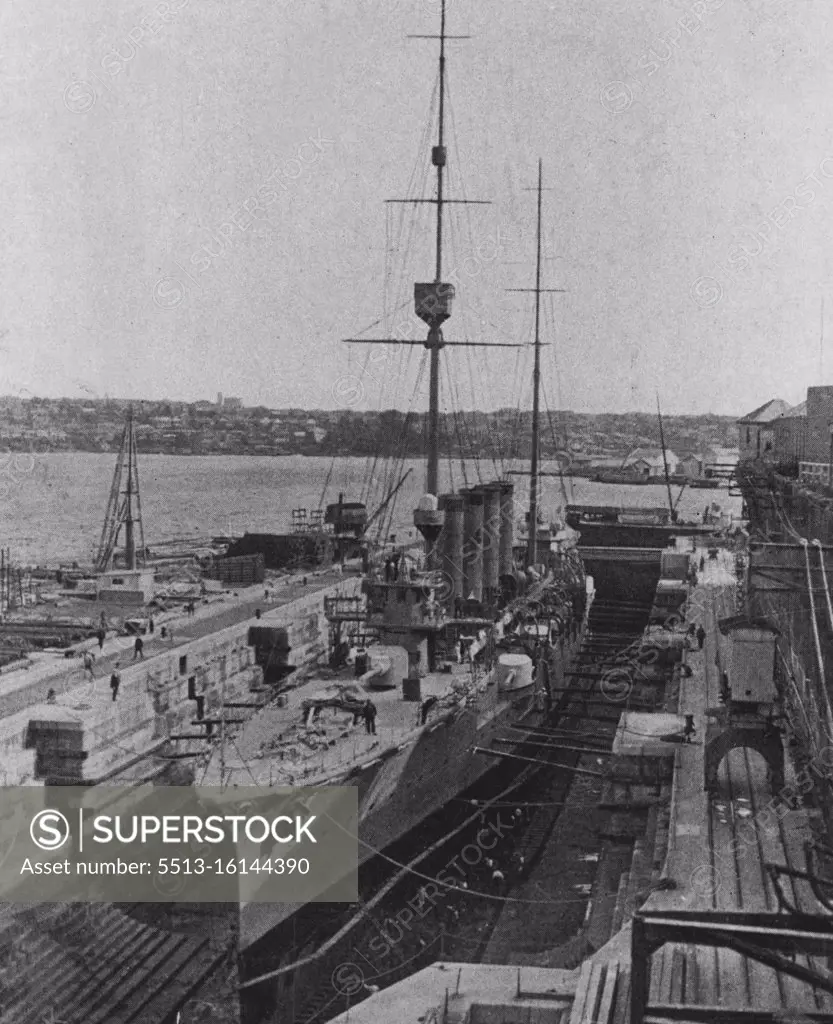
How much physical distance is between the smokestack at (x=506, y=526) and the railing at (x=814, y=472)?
8638mm

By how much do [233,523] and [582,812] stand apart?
224 ft

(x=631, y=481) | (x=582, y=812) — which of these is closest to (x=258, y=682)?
(x=582, y=812)

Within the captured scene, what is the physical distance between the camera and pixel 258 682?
2894 cm

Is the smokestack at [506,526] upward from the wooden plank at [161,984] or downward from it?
upward

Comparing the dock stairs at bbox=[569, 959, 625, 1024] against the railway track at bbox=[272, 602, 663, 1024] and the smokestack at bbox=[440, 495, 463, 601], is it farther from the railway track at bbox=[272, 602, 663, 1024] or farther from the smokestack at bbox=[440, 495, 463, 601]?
the smokestack at bbox=[440, 495, 463, 601]

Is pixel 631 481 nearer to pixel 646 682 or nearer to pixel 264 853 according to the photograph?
pixel 646 682

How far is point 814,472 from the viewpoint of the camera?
109 feet

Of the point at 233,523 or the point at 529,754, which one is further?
the point at 233,523

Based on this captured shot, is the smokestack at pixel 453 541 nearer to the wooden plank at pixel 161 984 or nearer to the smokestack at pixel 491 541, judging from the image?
the smokestack at pixel 491 541

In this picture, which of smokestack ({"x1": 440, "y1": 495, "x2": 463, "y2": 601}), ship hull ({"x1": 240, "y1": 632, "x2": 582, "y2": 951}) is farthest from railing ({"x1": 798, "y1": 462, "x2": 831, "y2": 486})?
ship hull ({"x1": 240, "y1": 632, "x2": 582, "y2": 951})

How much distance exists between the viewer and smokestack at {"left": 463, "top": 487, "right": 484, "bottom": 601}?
1094 inches

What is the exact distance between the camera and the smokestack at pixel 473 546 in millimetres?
27781

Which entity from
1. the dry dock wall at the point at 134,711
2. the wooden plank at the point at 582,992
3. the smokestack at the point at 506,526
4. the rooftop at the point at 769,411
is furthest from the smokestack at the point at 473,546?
the rooftop at the point at 769,411

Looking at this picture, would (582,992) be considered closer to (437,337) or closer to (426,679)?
(426,679)
